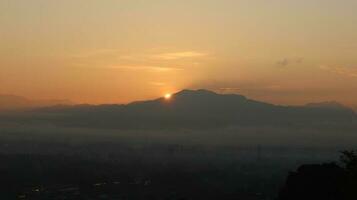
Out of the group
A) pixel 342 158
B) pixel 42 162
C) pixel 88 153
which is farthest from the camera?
pixel 88 153

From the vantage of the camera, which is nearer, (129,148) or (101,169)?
(101,169)

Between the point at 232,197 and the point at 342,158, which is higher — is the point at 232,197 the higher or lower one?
the lower one

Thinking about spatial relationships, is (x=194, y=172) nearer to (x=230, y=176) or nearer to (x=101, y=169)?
(x=230, y=176)

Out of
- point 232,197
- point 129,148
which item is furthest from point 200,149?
point 232,197

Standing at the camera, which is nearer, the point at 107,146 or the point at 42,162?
the point at 42,162

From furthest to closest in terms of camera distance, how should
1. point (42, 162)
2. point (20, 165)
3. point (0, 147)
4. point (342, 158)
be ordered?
point (0, 147) < point (42, 162) < point (20, 165) < point (342, 158)

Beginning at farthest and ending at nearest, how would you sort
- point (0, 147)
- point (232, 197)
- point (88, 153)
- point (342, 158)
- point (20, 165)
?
point (88, 153)
point (0, 147)
point (20, 165)
point (232, 197)
point (342, 158)

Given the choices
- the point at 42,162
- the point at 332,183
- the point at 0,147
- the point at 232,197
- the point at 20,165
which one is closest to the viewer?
the point at 332,183

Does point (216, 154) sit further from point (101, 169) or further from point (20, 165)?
point (20, 165)

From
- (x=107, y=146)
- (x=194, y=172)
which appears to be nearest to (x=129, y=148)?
(x=107, y=146)
